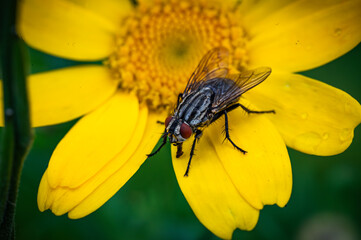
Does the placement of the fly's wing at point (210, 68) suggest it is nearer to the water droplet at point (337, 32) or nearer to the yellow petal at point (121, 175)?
the yellow petal at point (121, 175)

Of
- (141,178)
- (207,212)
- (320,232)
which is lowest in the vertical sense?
(320,232)

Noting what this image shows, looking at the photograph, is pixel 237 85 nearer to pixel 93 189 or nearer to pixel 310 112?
pixel 310 112

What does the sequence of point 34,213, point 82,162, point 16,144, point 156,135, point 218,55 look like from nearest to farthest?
point 16,144 < point 82,162 < point 156,135 < point 218,55 < point 34,213

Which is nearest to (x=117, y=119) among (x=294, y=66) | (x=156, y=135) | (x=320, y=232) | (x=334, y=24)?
(x=156, y=135)

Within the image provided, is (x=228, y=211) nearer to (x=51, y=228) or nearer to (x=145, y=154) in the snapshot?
(x=145, y=154)

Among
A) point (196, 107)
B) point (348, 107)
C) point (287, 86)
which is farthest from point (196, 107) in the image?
point (348, 107)

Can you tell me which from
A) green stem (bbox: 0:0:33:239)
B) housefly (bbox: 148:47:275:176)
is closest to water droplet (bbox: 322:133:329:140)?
housefly (bbox: 148:47:275:176)
